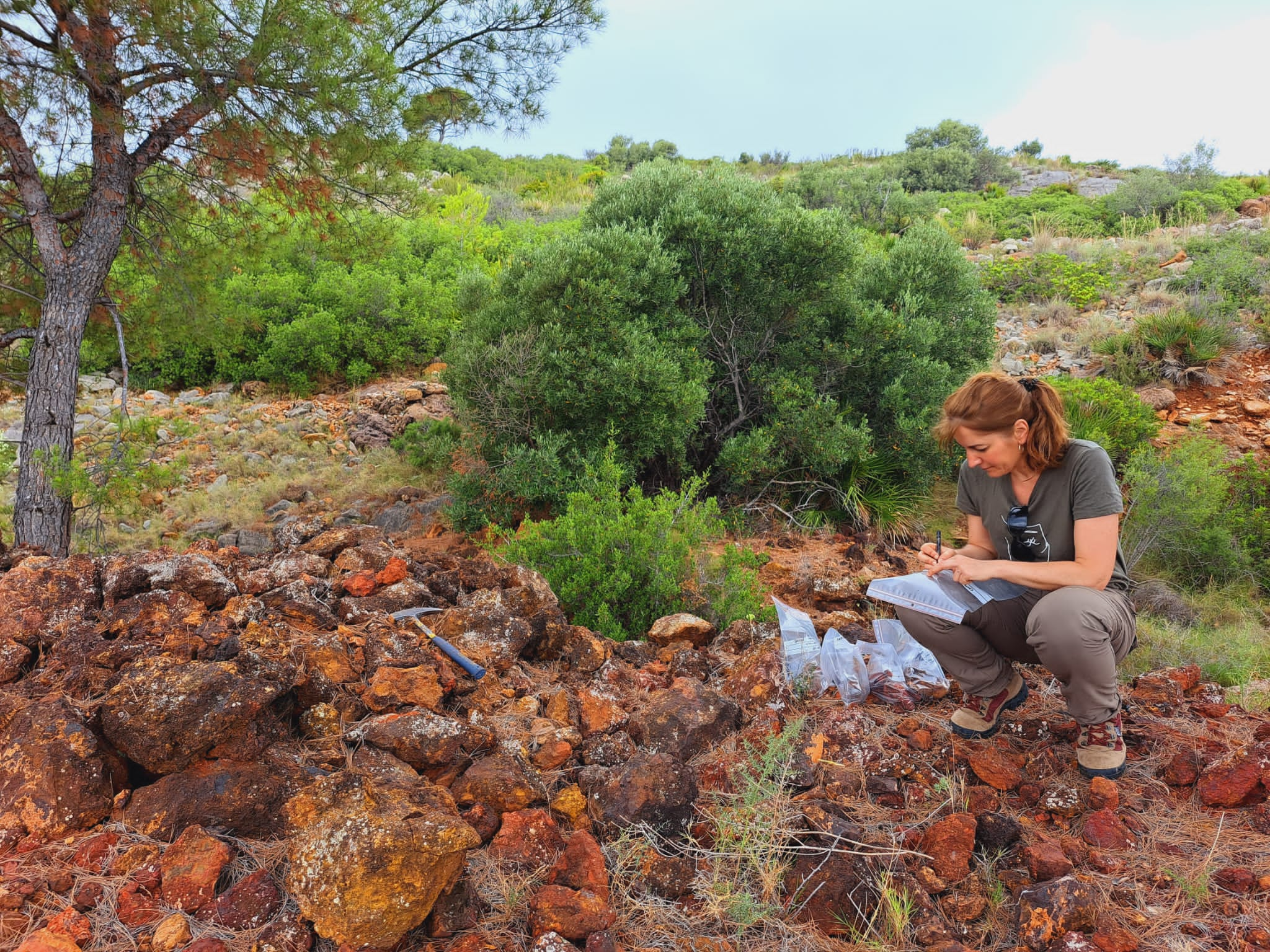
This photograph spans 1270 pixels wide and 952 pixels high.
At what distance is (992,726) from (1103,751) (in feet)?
1.26

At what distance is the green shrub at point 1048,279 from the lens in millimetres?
11414

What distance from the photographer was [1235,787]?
2.37 metres

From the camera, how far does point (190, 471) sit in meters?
7.57

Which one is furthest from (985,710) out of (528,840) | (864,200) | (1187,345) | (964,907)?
(864,200)

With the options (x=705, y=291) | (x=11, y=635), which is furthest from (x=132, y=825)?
(x=705, y=291)

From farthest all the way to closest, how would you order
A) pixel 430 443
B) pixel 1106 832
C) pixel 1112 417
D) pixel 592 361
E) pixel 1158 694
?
pixel 1112 417
pixel 430 443
pixel 592 361
pixel 1158 694
pixel 1106 832

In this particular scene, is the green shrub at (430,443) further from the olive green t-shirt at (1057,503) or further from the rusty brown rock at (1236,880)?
the rusty brown rock at (1236,880)

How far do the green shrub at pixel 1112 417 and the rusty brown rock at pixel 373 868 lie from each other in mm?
6902

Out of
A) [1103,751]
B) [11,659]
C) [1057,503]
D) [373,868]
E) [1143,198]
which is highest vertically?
[1143,198]

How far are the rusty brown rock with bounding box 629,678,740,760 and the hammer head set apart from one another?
1142mm

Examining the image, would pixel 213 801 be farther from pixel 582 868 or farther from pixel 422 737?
pixel 582 868

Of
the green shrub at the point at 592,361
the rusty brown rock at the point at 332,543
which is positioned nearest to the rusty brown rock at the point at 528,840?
the rusty brown rock at the point at 332,543

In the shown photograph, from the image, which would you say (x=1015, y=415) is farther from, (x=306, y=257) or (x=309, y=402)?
(x=306, y=257)

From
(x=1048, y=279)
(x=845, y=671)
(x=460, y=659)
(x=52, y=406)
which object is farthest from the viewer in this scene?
(x=1048, y=279)
